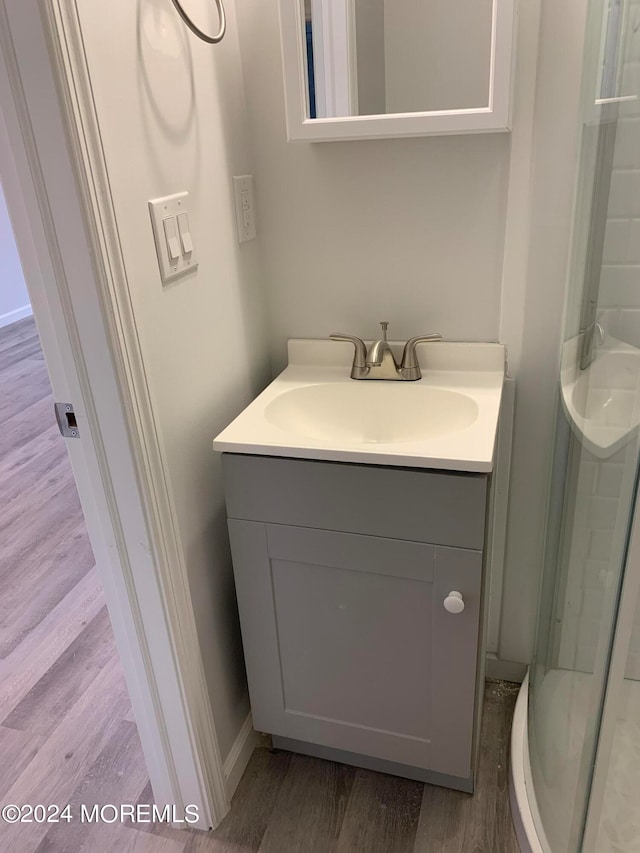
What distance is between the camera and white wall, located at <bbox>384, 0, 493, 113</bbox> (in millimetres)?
1195

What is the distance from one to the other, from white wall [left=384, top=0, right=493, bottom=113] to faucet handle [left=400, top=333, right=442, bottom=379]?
0.45 metres

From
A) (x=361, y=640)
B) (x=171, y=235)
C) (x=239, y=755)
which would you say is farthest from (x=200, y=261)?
(x=239, y=755)

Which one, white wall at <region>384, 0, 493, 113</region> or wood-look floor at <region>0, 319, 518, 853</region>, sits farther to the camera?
wood-look floor at <region>0, 319, 518, 853</region>

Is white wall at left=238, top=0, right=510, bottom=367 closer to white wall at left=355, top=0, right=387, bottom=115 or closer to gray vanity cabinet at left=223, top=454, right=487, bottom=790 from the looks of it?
white wall at left=355, top=0, right=387, bottom=115

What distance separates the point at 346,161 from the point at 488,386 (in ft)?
1.85

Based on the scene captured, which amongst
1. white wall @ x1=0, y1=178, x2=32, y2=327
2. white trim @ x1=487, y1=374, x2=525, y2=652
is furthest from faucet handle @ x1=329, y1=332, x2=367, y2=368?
white wall @ x1=0, y1=178, x2=32, y2=327

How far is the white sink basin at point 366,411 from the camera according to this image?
1402 mm

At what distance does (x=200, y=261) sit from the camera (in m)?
1.26

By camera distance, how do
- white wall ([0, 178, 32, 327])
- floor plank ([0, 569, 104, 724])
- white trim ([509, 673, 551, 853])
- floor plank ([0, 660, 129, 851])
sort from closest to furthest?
1. white trim ([509, 673, 551, 853])
2. floor plank ([0, 660, 129, 851])
3. floor plank ([0, 569, 104, 724])
4. white wall ([0, 178, 32, 327])

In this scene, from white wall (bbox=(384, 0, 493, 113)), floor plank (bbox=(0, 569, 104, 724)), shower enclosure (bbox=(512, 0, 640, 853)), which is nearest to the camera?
shower enclosure (bbox=(512, 0, 640, 853))

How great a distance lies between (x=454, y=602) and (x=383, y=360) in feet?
1.75

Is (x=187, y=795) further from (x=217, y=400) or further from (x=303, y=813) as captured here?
(x=217, y=400)

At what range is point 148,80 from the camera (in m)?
1.05

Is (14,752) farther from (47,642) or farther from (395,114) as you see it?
(395,114)
